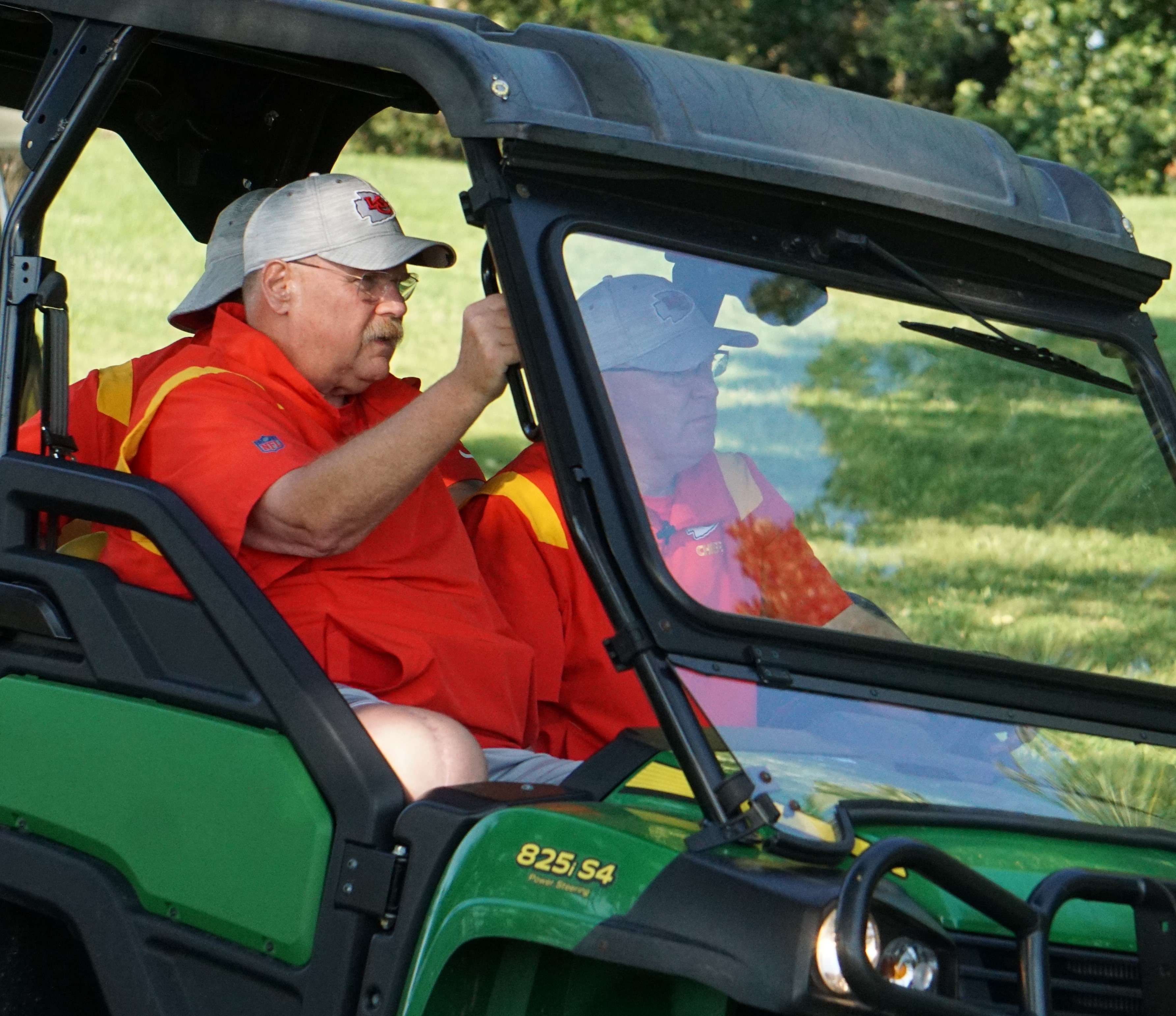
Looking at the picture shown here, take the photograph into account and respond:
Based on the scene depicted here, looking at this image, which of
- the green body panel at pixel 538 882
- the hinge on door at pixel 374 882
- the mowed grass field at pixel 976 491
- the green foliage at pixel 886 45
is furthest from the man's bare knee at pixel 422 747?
the green foliage at pixel 886 45

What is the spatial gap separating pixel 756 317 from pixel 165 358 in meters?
1.15

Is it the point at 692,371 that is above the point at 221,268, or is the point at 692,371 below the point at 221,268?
below

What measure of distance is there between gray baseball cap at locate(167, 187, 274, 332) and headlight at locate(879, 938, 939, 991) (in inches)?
70.9

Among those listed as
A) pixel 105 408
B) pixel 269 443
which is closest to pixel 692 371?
pixel 269 443

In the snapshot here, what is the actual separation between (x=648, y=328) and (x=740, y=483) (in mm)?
257

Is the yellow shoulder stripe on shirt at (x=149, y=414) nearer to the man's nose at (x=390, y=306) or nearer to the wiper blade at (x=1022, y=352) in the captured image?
the man's nose at (x=390, y=306)

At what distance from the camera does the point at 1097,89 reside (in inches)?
800

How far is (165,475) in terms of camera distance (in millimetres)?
2625

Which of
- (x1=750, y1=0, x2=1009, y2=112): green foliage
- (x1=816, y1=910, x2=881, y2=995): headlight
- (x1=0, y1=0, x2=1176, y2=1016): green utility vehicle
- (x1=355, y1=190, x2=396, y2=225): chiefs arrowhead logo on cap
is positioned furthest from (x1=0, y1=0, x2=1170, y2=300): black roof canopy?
(x1=750, y1=0, x2=1009, y2=112): green foliage

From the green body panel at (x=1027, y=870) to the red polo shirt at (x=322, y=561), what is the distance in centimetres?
86

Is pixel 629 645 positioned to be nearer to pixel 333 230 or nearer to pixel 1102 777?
pixel 1102 777

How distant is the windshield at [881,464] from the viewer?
2.33 metres

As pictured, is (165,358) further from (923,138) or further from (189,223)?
(923,138)

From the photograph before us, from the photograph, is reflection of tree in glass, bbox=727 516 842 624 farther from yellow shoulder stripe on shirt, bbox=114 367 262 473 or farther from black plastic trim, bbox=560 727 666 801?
yellow shoulder stripe on shirt, bbox=114 367 262 473
